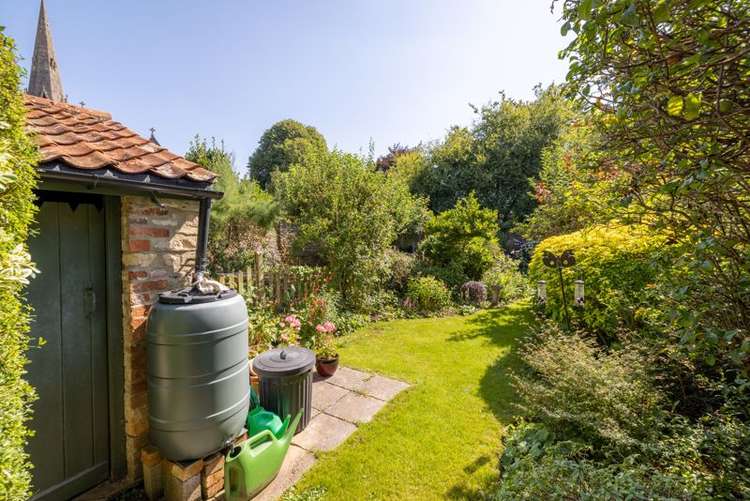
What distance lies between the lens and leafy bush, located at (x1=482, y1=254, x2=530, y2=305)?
9437 mm

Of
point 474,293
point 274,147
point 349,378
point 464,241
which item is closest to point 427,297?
point 474,293

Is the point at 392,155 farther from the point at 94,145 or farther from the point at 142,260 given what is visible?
the point at 142,260

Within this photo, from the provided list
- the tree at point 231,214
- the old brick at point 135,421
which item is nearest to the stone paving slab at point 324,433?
the old brick at point 135,421

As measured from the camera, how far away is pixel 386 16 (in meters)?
4.77

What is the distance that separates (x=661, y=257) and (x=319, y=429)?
337 cm

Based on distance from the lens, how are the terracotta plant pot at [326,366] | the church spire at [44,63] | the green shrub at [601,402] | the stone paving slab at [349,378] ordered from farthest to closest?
the church spire at [44,63], the terracotta plant pot at [326,366], the stone paving slab at [349,378], the green shrub at [601,402]

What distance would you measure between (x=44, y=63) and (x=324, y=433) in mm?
16112

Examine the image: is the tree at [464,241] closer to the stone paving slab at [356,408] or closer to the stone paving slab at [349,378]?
the stone paving slab at [349,378]

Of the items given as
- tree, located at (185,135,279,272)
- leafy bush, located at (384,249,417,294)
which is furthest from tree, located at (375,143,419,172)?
tree, located at (185,135,279,272)

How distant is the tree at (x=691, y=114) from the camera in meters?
1.06

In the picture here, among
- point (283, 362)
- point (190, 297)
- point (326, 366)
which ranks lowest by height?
point (326, 366)

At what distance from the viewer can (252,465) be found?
2422 mm

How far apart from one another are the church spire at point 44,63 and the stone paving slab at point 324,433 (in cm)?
1477

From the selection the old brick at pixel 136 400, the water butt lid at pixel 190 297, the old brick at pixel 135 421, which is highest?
the water butt lid at pixel 190 297
